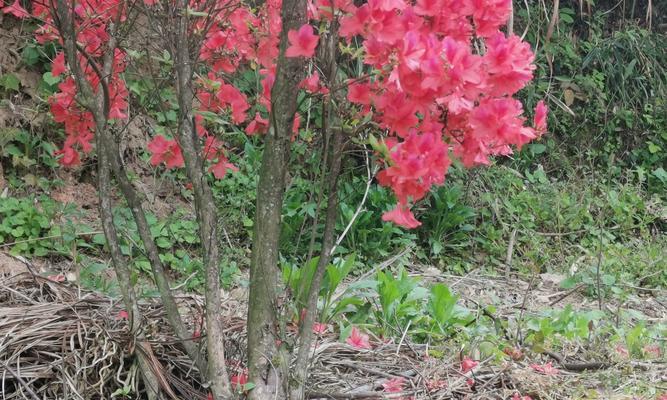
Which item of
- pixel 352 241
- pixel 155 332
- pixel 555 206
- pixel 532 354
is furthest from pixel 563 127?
pixel 155 332

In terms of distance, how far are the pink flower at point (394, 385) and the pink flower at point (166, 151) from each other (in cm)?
91

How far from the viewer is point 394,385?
8.05ft

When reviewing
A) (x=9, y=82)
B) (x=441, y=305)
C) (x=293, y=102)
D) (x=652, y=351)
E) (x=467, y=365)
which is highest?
(x=293, y=102)

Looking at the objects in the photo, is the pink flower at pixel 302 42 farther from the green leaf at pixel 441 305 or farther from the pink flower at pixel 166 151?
the green leaf at pixel 441 305

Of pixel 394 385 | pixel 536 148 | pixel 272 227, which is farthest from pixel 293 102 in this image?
pixel 536 148

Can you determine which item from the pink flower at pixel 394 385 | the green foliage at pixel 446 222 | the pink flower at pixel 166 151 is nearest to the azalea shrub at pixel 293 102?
the pink flower at pixel 166 151

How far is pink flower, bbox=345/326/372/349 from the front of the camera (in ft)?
9.04

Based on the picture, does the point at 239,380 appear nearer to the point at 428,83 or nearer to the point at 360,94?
the point at 360,94

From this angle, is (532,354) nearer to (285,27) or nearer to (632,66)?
(285,27)

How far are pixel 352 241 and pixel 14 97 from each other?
2.03m

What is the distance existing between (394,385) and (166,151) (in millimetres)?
975

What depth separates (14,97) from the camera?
4406 mm

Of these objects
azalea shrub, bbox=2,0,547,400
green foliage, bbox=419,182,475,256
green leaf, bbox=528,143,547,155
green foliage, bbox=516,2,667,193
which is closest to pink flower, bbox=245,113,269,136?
azalea shrub, bbox=2,0,547,400

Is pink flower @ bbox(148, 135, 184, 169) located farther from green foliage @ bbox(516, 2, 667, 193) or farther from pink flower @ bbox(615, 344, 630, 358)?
green foliage @ bbox(516, 2, 667, 193)
